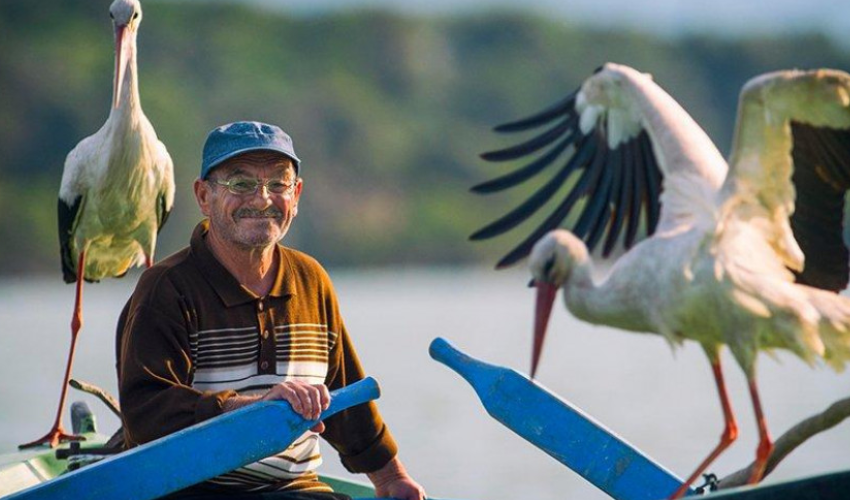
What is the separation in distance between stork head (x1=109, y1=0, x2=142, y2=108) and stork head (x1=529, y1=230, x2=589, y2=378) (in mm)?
3225

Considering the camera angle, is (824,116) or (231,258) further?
(824,116)

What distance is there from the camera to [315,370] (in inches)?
197

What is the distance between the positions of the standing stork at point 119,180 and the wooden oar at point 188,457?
10.6ft

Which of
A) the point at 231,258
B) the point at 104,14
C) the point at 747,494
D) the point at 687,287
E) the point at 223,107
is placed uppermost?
the point at 104,14

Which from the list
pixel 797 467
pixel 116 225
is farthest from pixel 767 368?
pixel 116 225

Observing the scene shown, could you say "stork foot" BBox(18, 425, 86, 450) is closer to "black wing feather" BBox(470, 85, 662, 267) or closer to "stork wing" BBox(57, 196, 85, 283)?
"stork wing" BBox(57, 196, 85, 283)

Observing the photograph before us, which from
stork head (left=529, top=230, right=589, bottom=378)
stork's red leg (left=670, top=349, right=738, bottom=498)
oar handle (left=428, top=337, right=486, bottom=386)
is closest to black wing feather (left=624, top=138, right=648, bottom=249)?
stork's red leg (left=670, top=349, right=738, bottom=498)

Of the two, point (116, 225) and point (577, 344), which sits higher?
point (116, 225)

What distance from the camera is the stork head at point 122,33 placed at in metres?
8.27

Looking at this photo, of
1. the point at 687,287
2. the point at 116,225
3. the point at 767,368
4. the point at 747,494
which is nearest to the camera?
the point at 747,494

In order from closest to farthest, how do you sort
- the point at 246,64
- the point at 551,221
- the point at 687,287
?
the point at 687,287 < the point at 551,221 < the point at 246,64

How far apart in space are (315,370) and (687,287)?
126cm

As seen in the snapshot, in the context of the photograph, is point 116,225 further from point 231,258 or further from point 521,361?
point 521,361

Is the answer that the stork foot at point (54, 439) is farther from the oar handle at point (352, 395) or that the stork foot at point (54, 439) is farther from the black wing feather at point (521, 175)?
the oar handle at point (352, 395)
